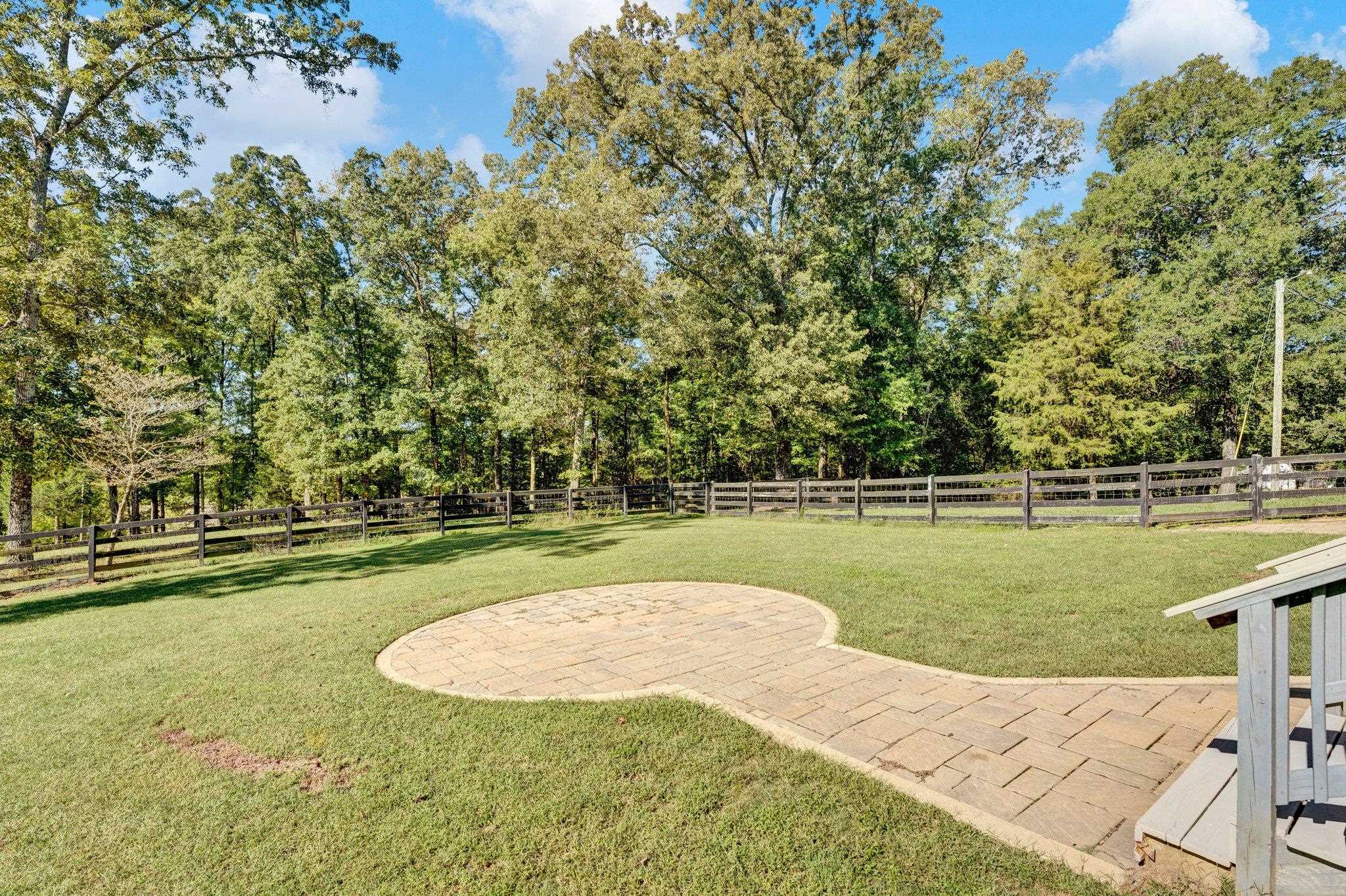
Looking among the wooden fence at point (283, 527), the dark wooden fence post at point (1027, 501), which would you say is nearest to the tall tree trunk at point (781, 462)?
the wooden fence at point (283, 527)

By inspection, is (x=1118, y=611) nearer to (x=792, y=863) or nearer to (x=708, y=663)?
(x=708, y=663)

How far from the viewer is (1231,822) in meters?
2.10

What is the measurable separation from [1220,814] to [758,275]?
19.8m

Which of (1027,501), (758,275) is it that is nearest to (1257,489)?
(1027,501)

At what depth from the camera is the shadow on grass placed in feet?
28.6

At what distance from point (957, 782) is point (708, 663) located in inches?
83.6

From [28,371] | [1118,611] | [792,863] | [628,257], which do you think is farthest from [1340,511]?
[28,371]

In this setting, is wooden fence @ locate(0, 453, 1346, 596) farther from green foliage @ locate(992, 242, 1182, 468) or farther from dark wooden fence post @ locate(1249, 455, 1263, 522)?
green foliage @ locate(992, 242, 1182, 468)

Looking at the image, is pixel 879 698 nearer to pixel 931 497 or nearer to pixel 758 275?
pixel 931 497

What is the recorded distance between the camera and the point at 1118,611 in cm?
529

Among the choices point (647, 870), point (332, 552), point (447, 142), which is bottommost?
point (332, 552)

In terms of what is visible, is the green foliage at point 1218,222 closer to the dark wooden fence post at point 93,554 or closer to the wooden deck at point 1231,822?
the wooden deck at point 1231,822

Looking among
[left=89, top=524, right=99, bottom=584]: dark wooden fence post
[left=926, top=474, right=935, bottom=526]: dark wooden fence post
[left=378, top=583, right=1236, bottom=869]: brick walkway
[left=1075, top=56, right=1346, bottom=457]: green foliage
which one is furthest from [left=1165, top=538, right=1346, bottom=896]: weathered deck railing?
[left=1075, top=56, right=1346, bottom=457]: green foliage

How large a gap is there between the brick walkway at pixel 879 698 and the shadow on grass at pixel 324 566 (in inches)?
207
